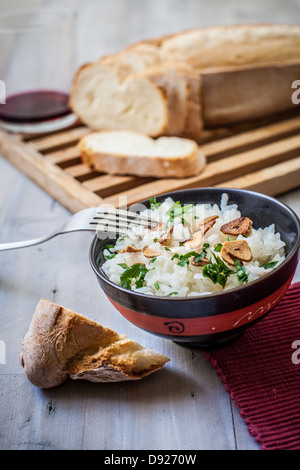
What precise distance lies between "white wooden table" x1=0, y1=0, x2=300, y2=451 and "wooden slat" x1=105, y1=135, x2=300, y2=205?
0.22 meters

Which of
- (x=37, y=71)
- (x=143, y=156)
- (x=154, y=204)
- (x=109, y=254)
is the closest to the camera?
(x=109, y=254)

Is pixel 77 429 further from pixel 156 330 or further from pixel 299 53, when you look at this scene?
pixel 299 53

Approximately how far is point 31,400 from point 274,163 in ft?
5.20

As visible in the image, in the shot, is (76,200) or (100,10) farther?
(100,10)

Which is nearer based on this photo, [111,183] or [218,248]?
[218,248]

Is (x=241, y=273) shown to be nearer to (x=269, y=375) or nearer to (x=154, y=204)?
(x=269, y=375)

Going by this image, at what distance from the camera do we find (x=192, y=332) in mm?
1396

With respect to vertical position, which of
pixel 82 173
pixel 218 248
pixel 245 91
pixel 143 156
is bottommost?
pixel 82 173

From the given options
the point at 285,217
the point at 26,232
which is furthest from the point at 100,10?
the point at 285,217

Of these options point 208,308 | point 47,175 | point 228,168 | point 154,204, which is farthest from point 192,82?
point 208,308

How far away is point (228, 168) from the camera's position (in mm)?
2432

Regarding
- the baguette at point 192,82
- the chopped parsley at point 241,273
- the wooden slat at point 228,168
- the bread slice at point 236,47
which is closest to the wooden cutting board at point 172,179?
the wooden slat at point 228,168

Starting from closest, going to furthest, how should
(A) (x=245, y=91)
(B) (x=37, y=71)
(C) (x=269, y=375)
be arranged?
1. (C) (x=269, y=375)
2. (A) (x=245, y=91)
3. (B) (x=37, y=71)

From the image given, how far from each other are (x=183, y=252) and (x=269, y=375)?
1.28 feet
